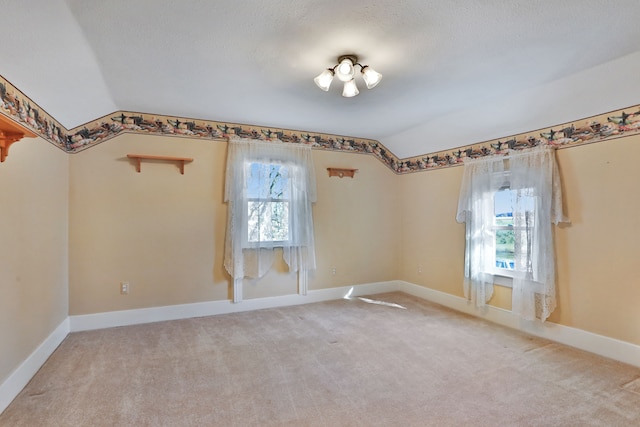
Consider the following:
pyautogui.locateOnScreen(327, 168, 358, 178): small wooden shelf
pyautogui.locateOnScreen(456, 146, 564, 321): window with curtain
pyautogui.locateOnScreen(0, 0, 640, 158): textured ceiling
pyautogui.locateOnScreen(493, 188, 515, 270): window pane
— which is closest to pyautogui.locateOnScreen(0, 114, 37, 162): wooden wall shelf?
pyautogui.locateOnScreen(0, 0, 640, 158): textured ceiling

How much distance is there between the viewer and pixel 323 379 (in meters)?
2.45

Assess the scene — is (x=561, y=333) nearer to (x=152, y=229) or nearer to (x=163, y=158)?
(x=152, y=229)

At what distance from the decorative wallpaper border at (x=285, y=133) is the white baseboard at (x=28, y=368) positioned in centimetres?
179

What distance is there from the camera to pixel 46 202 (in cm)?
286

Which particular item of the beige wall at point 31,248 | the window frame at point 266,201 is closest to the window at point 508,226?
the window frame at point 266,201

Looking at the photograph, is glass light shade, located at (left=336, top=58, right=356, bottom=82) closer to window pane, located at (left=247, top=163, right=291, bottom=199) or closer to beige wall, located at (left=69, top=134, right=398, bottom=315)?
window pane, located at (left=247, top=163, right=291, bottom=199)

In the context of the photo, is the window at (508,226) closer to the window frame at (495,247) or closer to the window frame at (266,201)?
the window frame at (495,247)

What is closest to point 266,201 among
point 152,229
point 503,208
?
point 152,229

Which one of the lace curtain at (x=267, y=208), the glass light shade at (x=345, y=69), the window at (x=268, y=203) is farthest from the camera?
the window at (x=268, y=203)

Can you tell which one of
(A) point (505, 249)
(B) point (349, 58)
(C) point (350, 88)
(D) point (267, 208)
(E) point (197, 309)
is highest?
(B) point (349, 58)

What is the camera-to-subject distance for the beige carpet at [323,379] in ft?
6.55

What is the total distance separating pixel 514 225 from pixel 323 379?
8.44ft

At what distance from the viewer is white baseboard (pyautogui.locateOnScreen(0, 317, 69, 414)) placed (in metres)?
2.09

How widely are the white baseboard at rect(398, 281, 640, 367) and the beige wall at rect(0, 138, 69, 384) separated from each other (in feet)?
14.6
